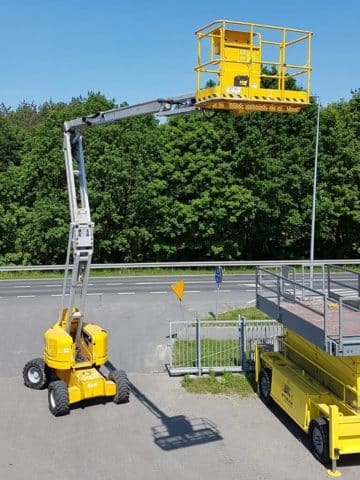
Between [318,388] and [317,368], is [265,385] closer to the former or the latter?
[317,368]

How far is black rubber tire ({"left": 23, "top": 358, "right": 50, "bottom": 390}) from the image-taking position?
12992 mm

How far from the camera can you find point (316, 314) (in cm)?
1044

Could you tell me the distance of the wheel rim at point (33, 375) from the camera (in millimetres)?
13070

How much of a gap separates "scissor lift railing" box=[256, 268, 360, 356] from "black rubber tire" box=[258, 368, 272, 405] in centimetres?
139

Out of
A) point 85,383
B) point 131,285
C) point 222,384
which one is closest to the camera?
A: point 85,383

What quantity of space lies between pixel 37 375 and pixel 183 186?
76.7ft

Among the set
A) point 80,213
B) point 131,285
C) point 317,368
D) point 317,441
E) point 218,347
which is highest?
point 80,213

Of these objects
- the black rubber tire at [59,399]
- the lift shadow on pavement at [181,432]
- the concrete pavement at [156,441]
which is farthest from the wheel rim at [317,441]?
the black rubber tire at [59,399]

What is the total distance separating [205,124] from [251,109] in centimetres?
2762

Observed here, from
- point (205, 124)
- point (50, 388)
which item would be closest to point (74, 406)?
point (50, 388)

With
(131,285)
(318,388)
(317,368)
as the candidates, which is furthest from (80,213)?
(131,285)

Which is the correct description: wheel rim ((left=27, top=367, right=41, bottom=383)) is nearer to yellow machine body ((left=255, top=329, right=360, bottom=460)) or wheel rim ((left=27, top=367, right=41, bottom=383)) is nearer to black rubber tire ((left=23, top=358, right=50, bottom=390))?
black rubber tire ((left=23, top=358, right=50, bottom=390))

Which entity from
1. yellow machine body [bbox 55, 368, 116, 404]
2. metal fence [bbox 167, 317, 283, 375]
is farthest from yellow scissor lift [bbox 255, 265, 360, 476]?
yellow machine body [bbox 55, 368, 116, 404]

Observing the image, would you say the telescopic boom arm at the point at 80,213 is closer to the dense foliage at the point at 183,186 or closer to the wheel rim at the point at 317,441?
the wheel rim at the point at 317,441
